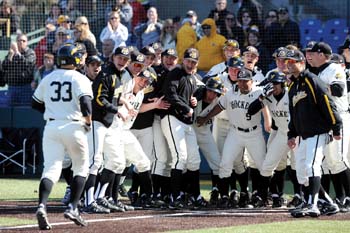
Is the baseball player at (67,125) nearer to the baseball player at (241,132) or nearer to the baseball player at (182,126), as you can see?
the baseball player at (182,126)

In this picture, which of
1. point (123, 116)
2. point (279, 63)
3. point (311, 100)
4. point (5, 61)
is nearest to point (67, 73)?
point (123, 116)

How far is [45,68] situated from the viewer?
685 inches

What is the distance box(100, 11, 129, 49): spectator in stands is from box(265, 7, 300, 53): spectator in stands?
9.49 feet

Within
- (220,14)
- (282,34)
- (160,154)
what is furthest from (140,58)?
(220,14)

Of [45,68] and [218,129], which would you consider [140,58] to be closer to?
[218,129]

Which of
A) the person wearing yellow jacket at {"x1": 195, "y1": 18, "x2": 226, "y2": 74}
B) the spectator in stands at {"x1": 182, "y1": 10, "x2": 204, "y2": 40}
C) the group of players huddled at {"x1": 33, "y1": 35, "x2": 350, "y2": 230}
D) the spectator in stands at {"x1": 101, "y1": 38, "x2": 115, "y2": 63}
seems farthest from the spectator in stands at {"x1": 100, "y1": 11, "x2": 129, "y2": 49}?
the group of players huddled at {"x1": 33, "y1": 35, "x2": 350, "y2": 230}

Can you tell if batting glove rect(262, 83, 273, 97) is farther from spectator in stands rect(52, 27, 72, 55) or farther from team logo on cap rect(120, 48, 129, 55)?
spectator in stands rect(52, 27, 72, 55)

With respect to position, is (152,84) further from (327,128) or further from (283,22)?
(283,22)

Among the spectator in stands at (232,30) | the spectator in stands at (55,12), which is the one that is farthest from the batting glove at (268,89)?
the spectator in stands at (55,12)

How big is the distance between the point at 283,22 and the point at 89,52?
425 centimetres

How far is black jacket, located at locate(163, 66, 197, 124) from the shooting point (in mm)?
11852

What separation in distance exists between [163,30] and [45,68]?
2499 millimetres

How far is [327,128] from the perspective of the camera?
34.0 feet

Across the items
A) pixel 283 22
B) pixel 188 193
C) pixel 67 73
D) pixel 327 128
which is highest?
pixel 283 22
